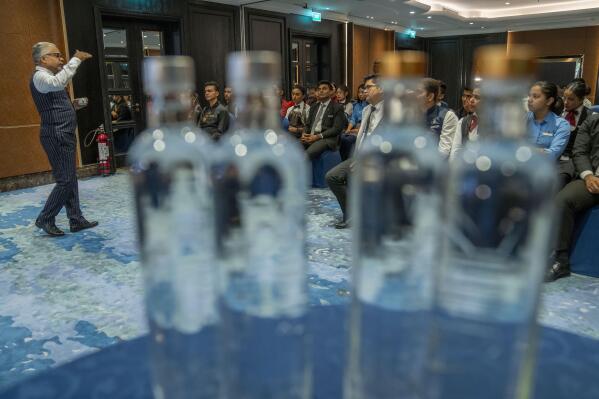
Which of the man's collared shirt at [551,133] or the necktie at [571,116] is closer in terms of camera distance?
the man's collared shirt at [551,133]

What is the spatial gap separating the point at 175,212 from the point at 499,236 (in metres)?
0.30

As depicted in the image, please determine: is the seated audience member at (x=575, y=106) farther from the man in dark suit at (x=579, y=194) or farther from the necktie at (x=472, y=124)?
the necktie at (x=472, y=124)

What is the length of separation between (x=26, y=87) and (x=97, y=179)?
1219mm

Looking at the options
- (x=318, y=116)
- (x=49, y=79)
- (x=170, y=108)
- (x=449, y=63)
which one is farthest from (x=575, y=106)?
(x=449, y=63)

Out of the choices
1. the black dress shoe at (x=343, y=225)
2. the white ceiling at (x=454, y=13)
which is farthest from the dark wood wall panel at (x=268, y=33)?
the black dress shoe at (x=343, y=225)

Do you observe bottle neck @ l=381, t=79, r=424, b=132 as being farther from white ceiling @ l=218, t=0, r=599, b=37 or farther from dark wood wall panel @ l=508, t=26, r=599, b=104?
dark wood wall panel @ l=508, t=26, r=599, b=104

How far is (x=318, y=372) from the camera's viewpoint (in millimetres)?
629

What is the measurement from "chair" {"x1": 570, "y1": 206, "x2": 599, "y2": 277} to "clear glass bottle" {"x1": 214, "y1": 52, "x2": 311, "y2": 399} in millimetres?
2700

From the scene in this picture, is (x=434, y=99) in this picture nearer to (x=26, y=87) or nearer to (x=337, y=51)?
(x=26, y=87)

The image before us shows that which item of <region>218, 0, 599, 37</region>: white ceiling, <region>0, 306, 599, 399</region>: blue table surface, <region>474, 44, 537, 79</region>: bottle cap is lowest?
<region>0, 306, 599, 399</region>: blue table surface

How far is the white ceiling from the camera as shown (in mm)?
8305

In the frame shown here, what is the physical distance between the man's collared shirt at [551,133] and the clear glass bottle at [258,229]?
265 cm

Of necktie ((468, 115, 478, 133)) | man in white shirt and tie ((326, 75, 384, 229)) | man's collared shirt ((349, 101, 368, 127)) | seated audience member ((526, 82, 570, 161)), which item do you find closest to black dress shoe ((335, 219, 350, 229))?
man in white shirt and tie ((326, 75, 384, 229))

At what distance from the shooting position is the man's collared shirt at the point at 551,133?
2736mm
